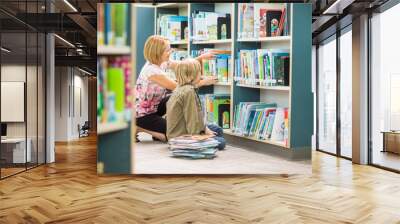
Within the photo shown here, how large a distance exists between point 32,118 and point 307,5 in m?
4.71

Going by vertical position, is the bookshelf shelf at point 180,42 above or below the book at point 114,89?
above

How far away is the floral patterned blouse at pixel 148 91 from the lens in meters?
5.21

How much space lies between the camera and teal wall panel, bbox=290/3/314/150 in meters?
5.33

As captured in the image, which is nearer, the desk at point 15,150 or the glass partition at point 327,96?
the desk at point 15,150

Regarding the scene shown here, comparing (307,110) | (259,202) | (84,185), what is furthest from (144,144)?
(307,110)

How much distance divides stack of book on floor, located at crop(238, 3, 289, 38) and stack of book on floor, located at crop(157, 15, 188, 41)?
0.77 meters

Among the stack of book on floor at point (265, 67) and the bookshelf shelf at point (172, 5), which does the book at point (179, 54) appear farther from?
the stack of book on floor at point (265, 67)

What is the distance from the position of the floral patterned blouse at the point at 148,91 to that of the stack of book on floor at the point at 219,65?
1.79 ft

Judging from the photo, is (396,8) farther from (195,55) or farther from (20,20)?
(20,20)

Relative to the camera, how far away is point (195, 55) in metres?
5.36

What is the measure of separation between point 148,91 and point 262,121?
157cm

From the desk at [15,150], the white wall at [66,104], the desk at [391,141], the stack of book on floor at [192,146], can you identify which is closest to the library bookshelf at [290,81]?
the stack of book on floor at [192,146]

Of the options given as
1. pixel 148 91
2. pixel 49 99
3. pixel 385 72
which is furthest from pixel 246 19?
pixel 49 99

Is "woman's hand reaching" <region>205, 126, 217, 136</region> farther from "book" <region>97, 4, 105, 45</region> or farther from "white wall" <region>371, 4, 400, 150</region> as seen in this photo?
"white wall" <region>371, 4, 400, 150</region>
